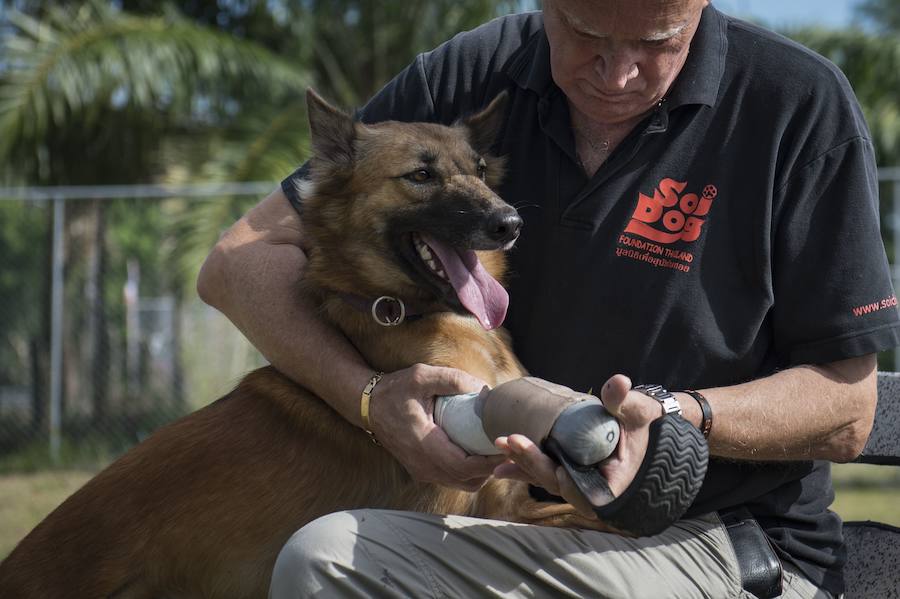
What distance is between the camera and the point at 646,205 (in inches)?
108

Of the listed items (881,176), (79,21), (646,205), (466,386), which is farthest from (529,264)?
(79,21)

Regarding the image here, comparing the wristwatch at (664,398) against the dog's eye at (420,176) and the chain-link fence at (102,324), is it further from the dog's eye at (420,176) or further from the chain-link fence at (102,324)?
the chain-link fence at (102,324)

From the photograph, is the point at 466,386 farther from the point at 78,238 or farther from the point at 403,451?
the point at 78,238

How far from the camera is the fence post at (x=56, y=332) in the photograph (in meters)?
A: 10.2

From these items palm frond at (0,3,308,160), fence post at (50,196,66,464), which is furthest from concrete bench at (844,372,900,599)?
palm frond at (0,3,308,160)

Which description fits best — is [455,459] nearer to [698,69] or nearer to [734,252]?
[734,252]

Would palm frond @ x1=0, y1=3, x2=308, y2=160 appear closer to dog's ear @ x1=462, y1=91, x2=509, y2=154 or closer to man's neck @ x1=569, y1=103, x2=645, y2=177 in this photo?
dog's ear @ x1=462, y1=91, x2=509, y2=154

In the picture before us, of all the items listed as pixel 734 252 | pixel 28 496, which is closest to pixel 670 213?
pixel 734 252

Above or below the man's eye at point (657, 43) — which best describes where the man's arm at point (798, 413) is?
below

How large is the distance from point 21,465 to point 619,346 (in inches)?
350

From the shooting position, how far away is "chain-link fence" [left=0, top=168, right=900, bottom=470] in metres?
10.4

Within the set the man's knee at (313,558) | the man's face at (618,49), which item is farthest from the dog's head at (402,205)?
the man's knee at (313,558)

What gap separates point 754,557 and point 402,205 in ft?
4.98

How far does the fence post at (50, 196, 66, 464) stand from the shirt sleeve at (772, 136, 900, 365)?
877 cm
